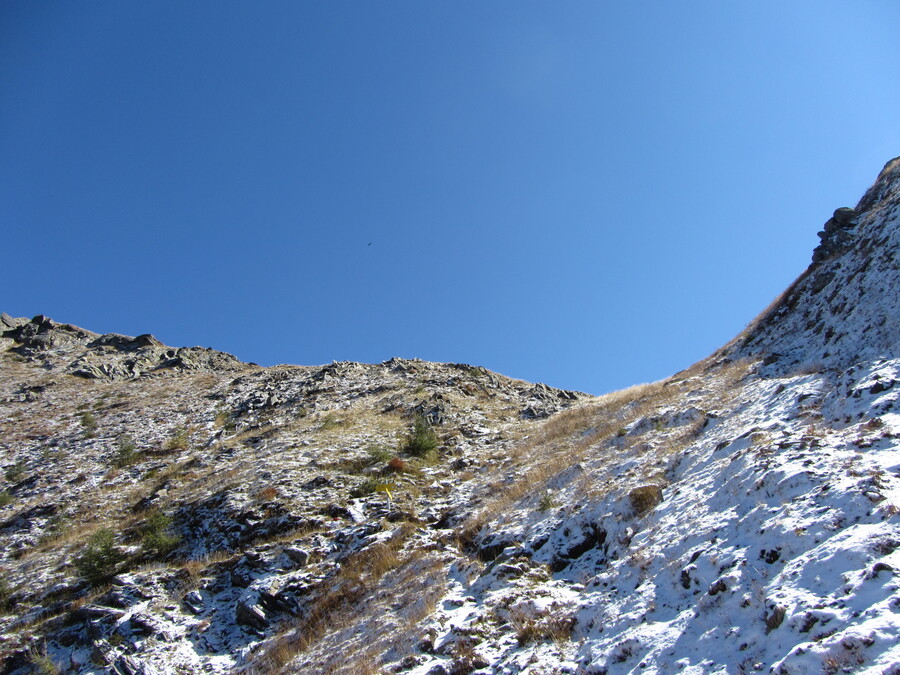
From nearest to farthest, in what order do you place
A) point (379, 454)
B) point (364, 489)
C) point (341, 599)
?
point (341, 599) < point (364, 489) < point (379, 454)

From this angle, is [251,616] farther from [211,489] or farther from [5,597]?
[211,489]

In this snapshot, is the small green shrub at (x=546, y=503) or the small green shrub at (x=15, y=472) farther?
the small green shrub at (x=15, y=472)

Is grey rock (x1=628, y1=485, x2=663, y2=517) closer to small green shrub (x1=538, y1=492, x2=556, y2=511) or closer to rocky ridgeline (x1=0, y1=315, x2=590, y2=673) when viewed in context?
small green shrub (x1=538, y1=492, x2=556, y2=511)

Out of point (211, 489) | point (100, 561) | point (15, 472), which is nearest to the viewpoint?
point (100, 561)

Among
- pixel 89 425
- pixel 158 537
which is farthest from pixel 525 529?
pixel 89 425

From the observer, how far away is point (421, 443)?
25.4 metres

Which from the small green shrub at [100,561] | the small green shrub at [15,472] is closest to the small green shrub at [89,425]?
the small green shrub at [15,472]

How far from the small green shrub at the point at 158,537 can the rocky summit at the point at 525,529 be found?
0.09m

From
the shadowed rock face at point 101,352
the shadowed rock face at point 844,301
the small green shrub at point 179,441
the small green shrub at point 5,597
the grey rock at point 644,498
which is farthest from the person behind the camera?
the shadowed rock face at point 101,352

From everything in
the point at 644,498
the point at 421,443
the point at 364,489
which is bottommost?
the point at 644,498

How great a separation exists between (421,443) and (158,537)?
458 inches

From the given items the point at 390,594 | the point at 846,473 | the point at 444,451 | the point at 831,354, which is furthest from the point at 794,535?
the point at 444,451

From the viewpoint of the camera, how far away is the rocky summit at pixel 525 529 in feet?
26.3

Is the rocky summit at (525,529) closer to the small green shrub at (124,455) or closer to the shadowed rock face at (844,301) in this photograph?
the shadowed rock face at (844,301)
